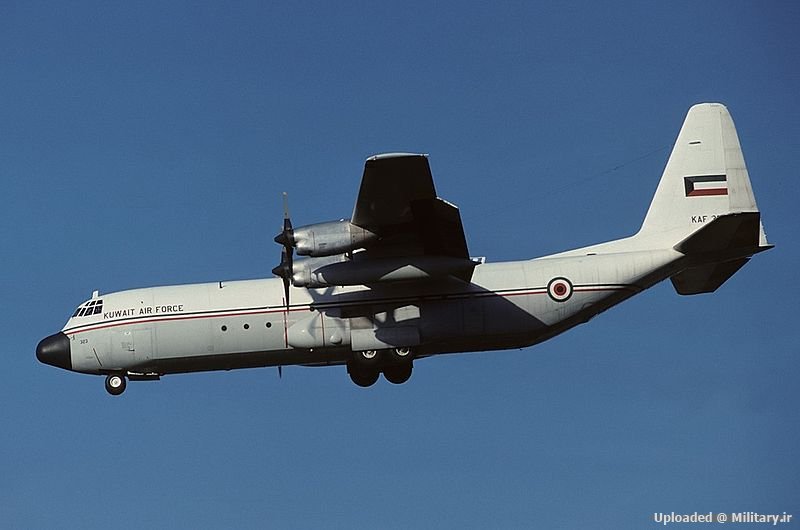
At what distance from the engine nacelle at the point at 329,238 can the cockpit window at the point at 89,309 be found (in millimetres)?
7251

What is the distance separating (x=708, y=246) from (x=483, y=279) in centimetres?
537

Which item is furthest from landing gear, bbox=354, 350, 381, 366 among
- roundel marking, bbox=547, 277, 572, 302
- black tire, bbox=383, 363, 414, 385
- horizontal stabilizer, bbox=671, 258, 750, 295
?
horizontal stabilizer, bbox=671, 258, 750, 295

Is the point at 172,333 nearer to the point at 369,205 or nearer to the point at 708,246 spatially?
the point at 369,205

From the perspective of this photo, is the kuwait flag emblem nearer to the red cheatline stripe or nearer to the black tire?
the red cheatline stripe

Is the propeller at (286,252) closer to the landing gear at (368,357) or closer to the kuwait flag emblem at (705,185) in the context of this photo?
the landing gear at (368,357)

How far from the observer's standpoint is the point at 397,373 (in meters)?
32.8


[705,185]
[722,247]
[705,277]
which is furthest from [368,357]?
[705,185]

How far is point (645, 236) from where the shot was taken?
107ft

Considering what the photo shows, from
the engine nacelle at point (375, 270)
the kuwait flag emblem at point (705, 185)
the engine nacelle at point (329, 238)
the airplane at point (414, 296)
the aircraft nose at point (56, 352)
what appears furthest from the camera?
the aircraft nose at point (56, 352)

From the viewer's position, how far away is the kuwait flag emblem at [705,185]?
3228 centimetres

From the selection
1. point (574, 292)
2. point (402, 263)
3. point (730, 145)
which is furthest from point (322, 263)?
point (730, 145)

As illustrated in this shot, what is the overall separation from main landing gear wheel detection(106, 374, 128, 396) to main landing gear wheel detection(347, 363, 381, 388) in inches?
224

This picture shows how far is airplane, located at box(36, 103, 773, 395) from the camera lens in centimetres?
2998

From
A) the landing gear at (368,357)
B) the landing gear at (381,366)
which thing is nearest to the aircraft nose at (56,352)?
the landing gear at (381,366)
